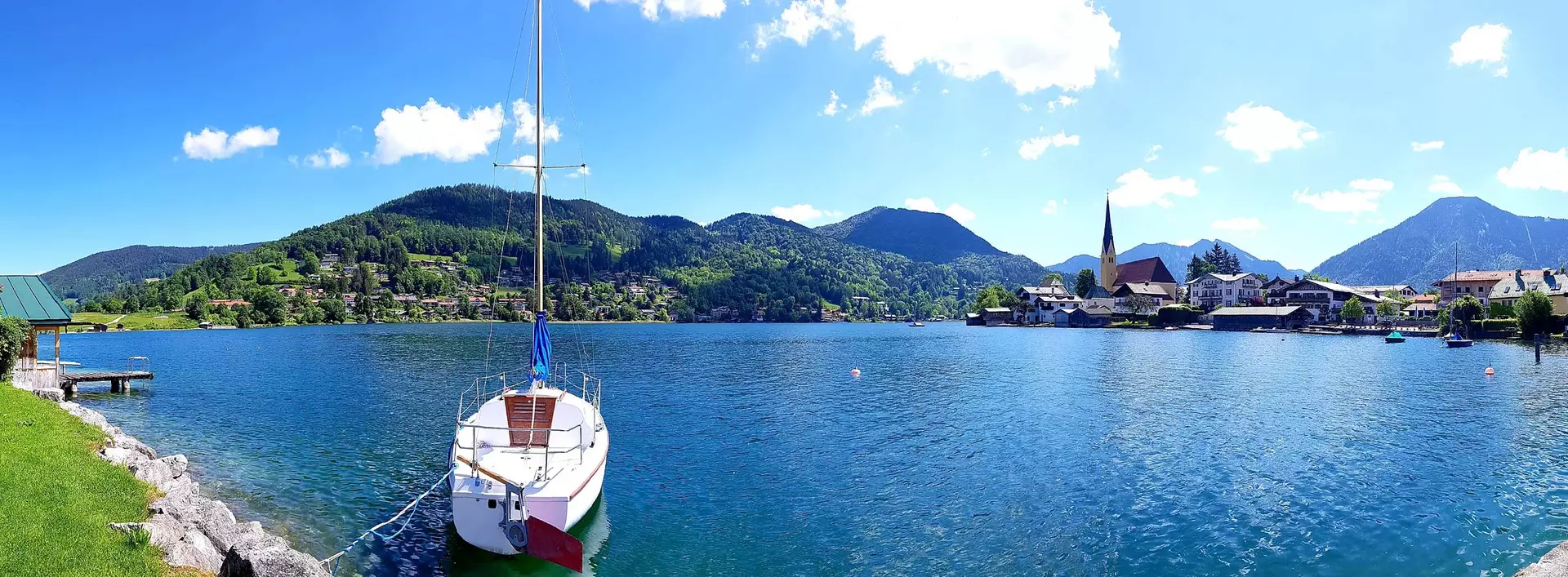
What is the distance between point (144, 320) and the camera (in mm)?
147375

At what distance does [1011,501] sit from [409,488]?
55.0ft

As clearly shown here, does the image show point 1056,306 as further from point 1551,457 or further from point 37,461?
point 37,461

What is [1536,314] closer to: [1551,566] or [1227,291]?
[1227,291]

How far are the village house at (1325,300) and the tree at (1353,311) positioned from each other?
376 millimetres

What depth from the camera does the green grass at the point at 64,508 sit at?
9.59m

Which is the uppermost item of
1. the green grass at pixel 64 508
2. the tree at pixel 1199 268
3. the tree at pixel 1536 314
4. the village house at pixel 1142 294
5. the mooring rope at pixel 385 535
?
the tree at pixel 1199 268

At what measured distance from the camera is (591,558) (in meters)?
15.1

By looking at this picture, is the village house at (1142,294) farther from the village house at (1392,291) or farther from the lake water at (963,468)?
the lake water at (963,468)

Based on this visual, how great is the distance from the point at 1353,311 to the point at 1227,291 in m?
35.8

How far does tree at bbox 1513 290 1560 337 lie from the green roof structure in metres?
131

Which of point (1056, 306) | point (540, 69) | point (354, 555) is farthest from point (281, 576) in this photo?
point (1056, 306)

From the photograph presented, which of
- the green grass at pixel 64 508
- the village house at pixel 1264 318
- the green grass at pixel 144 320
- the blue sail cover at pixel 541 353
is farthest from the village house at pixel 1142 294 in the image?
the green grass at pixel 144 320

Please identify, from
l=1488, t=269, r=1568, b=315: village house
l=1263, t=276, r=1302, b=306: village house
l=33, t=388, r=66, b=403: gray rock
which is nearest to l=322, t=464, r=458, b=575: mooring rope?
l=33, t=388, r=66, b=403: gray rock

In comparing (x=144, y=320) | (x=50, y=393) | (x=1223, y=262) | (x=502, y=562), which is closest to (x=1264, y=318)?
(x=1223, y=262)
